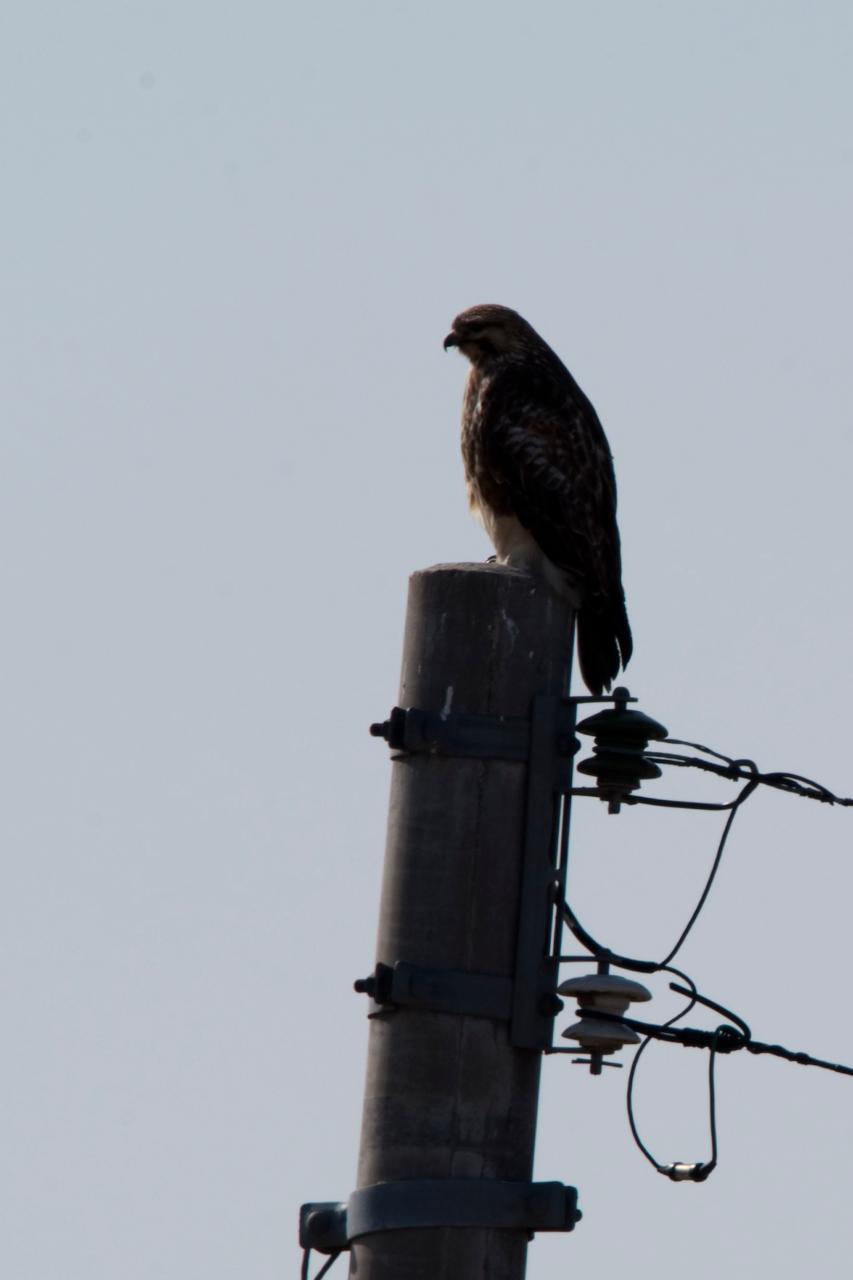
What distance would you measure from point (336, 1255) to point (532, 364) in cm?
530

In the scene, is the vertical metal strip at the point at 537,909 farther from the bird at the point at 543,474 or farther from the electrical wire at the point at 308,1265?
the bird at the point at 543,474

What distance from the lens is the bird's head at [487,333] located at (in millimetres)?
10617

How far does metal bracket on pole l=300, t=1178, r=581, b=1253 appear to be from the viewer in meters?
5.48

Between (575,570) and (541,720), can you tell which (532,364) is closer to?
(575,570)

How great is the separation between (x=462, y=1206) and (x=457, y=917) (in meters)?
0.63

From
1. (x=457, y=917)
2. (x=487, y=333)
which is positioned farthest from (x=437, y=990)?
(x=487, y=333)

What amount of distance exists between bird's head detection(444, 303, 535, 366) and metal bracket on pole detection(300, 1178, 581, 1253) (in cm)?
555

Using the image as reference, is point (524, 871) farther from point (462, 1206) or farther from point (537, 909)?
point (462, 1206)

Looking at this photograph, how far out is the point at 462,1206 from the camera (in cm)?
549

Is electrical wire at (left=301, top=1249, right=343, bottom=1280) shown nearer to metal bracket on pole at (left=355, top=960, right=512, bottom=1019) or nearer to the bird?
metal bracket on pole at (left=355, top=960, right=512, bottom=1019)

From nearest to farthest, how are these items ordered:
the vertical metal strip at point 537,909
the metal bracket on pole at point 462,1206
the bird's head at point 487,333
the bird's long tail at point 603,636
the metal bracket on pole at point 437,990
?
the metal bracket on pole at point 462,1206
the metal bracket on pole at point 437,990
the vertical metal strip at point 537,909
the bird's long tail at point 603,636
the bird's head at point 487,333

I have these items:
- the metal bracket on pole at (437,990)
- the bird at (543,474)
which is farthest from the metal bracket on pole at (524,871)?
the bird at (543,474)

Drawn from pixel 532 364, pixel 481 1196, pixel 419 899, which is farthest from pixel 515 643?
pixel 532 364

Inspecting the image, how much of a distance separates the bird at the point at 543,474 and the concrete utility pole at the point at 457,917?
2339 mm
